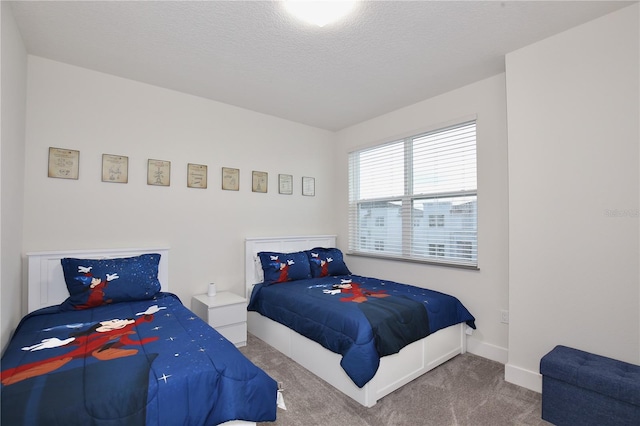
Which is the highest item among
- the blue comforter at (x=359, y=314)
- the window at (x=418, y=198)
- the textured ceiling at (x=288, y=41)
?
the textured ceiling at (x=288, y=41)

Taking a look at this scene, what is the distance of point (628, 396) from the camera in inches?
65.7

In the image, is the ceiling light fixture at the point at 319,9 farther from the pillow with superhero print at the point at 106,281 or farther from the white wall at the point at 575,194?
the pillow with superhero print at the point at 106,281

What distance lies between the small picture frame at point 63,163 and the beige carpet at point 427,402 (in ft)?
7.69

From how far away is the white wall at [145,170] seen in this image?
8.37ft

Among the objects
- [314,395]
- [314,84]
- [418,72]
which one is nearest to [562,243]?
[418,72]

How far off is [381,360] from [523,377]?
115 cm

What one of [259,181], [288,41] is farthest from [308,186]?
[288,41]

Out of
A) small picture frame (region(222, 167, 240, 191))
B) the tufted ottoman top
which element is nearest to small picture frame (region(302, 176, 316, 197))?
small picture frame (region(222, 167, 240, 191))

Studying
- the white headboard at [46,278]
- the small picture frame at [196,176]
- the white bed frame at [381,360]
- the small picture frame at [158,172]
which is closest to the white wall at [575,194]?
the white bed frame at [381,360]

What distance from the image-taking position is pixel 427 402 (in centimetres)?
214

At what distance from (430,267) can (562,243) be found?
1263mm

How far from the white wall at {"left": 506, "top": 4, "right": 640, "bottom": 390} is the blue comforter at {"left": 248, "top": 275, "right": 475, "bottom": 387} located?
680 millimetres

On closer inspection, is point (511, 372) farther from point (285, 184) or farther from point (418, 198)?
point (285, 184)

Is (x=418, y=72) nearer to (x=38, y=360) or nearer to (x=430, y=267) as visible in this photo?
(x=430, y=267)
